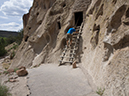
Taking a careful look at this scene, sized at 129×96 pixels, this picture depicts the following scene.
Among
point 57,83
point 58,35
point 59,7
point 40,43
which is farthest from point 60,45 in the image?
point 57,83

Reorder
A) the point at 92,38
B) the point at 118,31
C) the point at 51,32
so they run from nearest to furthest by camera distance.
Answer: the point at 118,31
the point at 92,38
the point at 51,32

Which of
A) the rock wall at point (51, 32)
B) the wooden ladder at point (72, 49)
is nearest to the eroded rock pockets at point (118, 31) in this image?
the wooden ladder at point (72, 49)

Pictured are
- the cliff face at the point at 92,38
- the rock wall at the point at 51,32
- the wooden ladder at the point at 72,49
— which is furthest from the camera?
the rock wall at the point at 51,32

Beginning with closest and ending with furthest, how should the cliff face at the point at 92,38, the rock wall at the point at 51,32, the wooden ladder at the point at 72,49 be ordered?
the cliff face at the point at 92,38 → the wooden ladder at the point at 72,49 → the rock wall at the point at 51,32

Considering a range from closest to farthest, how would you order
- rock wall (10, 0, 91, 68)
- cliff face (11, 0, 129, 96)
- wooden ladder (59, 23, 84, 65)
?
1. cliff face (11, 0, 129, 96)
2. wooden ladder (59, 23, 84, 65)
3. rock wall (10, 0, 91, 68)

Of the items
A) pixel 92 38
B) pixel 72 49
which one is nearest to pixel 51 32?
pixel 72 49

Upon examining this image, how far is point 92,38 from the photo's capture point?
395 centimetres

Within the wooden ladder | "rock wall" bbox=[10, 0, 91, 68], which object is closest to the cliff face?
"rock wall" bbox=[10, 0, 91, 68]

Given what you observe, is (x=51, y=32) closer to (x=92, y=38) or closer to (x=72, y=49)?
(x=72, y=49)

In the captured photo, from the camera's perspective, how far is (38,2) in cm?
998

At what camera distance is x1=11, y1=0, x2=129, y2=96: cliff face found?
205 cm

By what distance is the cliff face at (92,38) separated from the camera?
205 centimetres

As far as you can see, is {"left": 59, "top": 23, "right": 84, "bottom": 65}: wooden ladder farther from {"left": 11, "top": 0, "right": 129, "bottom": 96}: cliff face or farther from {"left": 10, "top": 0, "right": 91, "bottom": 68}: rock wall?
{"left": 10, "top": 0, "right": 91, "bottom": 68}: rock wall

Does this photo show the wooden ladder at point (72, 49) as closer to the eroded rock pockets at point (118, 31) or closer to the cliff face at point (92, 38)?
the cliff face at point (92, 38)
